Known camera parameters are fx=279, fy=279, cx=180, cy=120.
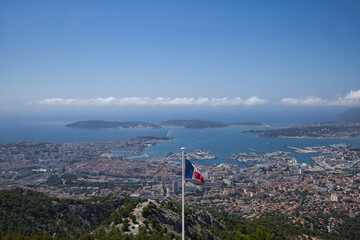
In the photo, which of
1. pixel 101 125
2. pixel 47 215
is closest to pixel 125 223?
pixel 47 215

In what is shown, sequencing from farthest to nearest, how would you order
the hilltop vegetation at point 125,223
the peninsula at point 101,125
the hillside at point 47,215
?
the peninsula at point 101,125 → the hillside at point 47,215 → the hilltop vegetation at point 125,223

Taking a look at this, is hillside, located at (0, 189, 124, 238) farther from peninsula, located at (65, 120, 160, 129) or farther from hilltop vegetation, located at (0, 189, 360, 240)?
peninsula, located at (65, 120, 160, 129)

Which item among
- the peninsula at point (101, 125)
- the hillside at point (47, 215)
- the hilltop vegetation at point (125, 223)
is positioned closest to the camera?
the hilltop vegetation at point (125, 223)

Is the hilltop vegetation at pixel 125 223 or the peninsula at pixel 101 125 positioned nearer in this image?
the hilltop vegetation at pixel 125 223

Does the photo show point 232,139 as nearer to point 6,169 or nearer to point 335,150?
point 335,150

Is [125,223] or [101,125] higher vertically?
[101,125]

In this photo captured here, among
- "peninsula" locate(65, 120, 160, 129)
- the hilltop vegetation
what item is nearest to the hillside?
the hilltop vegetation

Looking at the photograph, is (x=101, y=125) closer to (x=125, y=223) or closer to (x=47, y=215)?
(x=47, y=215)

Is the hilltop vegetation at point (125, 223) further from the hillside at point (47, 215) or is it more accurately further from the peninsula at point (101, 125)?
the peninsula at point (101, 125)

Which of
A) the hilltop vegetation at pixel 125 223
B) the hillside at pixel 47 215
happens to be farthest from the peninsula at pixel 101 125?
the hillside at pixel 47 215

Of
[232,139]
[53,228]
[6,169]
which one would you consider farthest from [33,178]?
[232,139]

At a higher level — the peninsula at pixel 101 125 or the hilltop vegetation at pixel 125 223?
the peninsula at pixel 101 125
